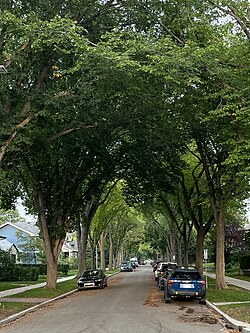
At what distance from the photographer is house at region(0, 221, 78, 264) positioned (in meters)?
58.3

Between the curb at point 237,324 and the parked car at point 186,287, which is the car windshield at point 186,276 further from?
the curb at point 237,324

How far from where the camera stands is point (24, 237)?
58.9 meters

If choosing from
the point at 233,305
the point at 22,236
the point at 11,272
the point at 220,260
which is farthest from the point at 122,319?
the point at 22,236

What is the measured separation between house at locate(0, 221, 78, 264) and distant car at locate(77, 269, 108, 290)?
720 cm

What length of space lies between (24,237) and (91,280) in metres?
29.2

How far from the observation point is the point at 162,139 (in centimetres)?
2495

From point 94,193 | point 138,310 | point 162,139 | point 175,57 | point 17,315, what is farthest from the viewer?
point 94,193

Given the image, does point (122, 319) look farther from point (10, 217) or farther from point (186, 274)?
point (10, 217)

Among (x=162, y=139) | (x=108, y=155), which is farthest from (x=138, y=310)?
(x=108, y=155)

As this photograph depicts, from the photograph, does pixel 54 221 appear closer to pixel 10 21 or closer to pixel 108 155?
pixel 108 155

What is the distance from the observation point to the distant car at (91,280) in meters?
31.1

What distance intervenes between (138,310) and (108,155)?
11968mm

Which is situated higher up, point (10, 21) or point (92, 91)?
point (10, 21)

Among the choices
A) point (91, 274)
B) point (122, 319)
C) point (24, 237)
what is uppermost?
point (24, 237)
